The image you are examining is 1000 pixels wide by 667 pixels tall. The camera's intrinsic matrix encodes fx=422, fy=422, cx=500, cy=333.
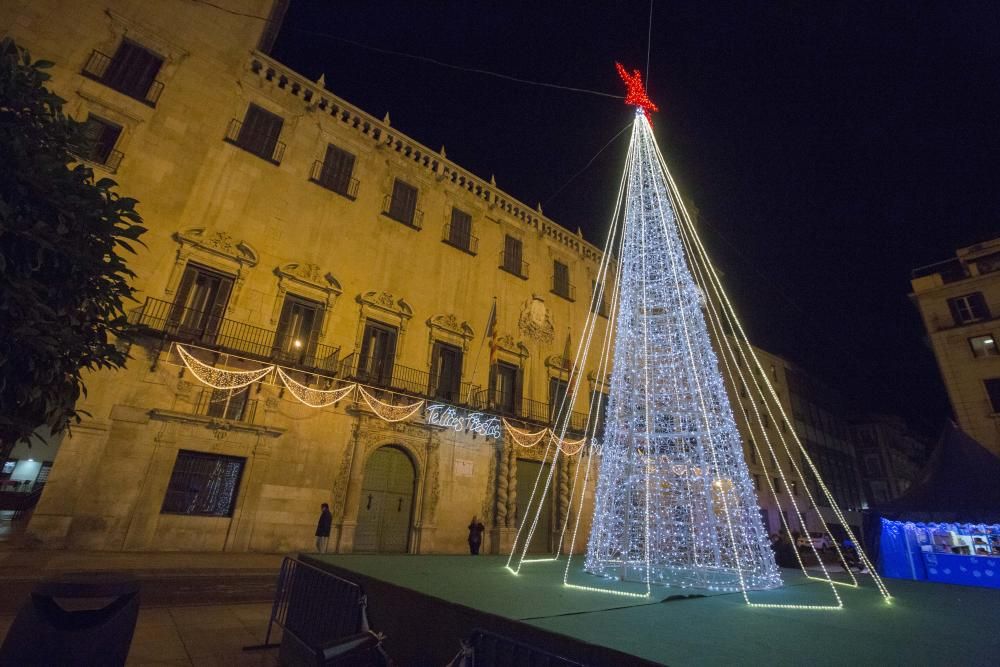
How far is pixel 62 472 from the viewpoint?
9.36 metres

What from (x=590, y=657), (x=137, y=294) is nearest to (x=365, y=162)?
(x=137, y=294)

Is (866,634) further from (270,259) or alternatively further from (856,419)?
(856,419)

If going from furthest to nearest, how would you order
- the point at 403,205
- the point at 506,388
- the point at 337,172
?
the point at 506,388, the point at 403,205, the point at 337,172

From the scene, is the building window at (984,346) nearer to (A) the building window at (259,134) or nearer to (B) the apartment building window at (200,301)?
(A) the building window at (259,134)

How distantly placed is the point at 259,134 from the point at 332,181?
263 cm

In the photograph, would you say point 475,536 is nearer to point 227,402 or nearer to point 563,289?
point 227,402

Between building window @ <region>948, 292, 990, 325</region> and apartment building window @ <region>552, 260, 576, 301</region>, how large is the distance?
18872 mm

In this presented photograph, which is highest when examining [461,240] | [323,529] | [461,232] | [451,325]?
[461,232]

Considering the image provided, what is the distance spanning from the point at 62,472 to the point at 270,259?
718 centimetres

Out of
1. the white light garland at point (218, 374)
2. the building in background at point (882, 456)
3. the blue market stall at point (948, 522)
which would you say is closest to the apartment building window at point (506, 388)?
the white light garland at point (218, 374)

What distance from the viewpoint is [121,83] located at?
12.5 meters

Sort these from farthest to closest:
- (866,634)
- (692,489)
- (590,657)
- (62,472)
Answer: (62,472) < (692,489) < (866,634) < (590,657)

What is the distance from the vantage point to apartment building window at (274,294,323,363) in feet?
42.0

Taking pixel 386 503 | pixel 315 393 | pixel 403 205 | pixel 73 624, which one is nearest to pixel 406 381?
pixel 315 393
